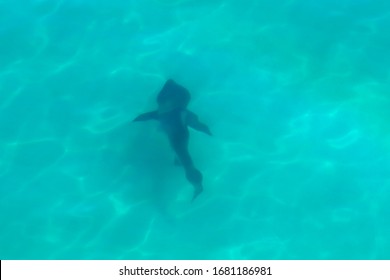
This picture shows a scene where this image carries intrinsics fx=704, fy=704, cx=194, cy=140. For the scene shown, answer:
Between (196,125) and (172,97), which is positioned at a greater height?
(172,97)

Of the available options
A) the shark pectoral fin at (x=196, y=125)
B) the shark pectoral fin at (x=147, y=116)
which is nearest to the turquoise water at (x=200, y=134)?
the shark pectoral fin at (x=196, y=125)

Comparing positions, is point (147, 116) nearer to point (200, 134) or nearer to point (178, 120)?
point (178, 120)

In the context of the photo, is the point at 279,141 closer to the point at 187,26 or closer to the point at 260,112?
the point at 260,112

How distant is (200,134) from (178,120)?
2.70ft

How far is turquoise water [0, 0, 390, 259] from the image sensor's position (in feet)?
62.8

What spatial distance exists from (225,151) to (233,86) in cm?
235

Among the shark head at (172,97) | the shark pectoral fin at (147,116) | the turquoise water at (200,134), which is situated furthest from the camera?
the shark head at (172,97)

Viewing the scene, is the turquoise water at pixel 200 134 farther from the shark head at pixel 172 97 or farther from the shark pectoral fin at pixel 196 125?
the shark head at pixel 172 97

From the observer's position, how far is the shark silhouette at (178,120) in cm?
1967

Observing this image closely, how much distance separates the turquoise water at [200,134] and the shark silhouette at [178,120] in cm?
37

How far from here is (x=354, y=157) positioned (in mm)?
20094

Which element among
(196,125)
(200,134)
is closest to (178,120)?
(196,125)

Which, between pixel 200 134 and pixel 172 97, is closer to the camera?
pixel 200 134

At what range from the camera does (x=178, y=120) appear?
2036 cm
